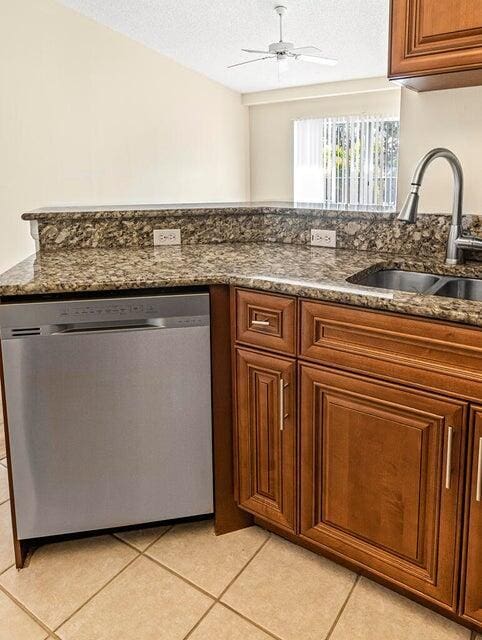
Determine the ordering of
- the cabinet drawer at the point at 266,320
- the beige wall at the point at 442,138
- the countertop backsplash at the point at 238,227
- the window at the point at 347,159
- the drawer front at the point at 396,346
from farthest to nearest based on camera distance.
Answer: the window at the point at 347,159 → the countertop backsplash at the point at 238,227 → the beige wall at the point at 442,138 → the cabinet drawer at the point at 266,320 → the drawer front at the point at 396,346

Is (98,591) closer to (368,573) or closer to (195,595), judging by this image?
(195,595)

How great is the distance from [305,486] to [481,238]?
92cm

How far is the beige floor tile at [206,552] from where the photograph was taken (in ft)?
5.17

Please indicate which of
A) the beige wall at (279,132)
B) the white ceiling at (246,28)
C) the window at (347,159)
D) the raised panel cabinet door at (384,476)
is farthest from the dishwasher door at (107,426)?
the beige wall at (279,132)

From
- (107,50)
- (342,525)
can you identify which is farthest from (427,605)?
(107,50)

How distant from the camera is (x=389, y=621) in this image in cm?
140

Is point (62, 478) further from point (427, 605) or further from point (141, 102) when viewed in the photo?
point (141, 102)

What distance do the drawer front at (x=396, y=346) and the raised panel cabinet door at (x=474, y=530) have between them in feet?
0.32

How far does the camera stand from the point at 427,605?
1.44 meters

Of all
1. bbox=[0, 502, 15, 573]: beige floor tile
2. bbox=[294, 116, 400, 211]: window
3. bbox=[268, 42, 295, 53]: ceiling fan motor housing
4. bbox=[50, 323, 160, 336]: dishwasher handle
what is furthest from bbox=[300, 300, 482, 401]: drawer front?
bbox=[294, 116, 400, 211]: window

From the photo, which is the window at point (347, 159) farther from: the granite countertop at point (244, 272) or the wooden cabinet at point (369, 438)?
the wooden cabinet at point (369, 438)

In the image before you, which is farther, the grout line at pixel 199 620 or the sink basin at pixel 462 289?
the sink basin at pixel 462 289

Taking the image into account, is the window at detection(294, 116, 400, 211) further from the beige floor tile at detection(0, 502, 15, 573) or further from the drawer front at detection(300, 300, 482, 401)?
the beige floor tile at detection(0, 502, 15, 573)

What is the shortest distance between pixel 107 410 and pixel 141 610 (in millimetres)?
554
